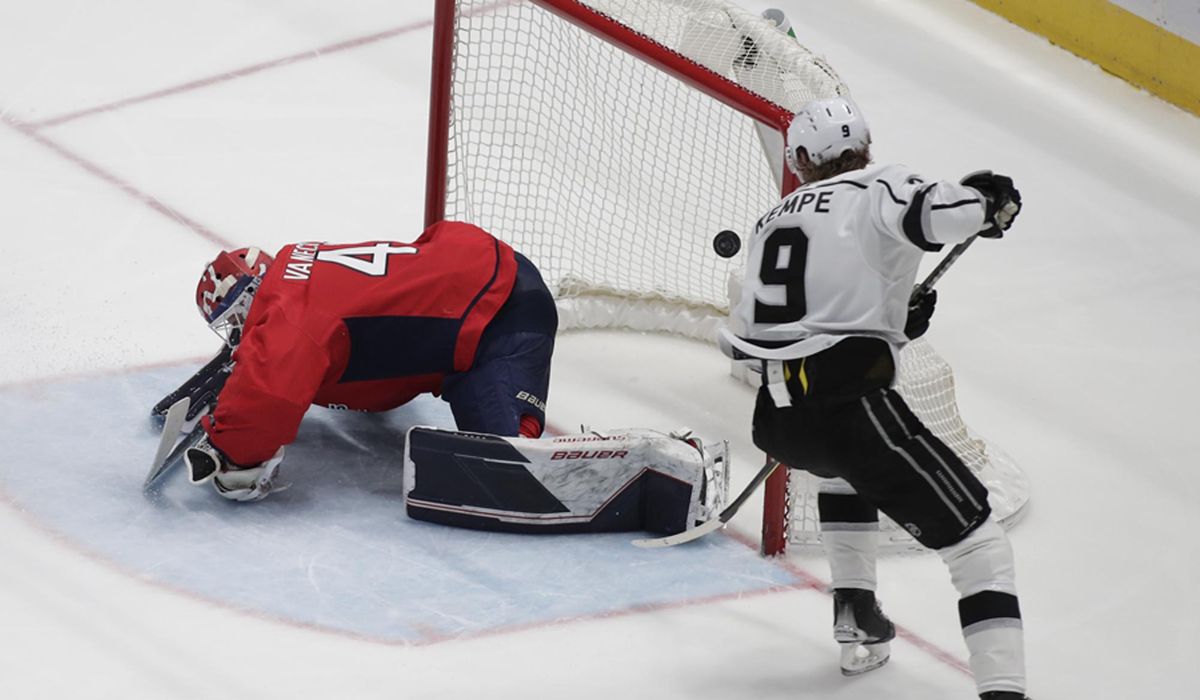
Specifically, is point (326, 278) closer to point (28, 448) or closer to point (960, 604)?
point (28, 448)

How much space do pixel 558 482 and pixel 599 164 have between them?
1.30 meters

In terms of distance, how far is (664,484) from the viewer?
12.1 feet

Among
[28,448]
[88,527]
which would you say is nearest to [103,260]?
[28,448]

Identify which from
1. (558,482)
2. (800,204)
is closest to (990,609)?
(800,204)

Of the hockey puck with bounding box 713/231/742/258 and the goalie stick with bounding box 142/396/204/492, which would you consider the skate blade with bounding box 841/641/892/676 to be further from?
the goalie stick with bounding box 142/396/204/492

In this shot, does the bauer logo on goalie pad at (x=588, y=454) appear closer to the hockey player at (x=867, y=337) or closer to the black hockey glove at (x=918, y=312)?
the hockey player at (x=867, y=337)

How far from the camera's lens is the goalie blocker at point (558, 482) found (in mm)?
3605

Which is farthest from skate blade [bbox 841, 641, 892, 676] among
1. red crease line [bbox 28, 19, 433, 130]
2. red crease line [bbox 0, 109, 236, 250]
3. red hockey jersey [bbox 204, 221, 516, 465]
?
red crease line [bbox 28, 19, 433, 130]

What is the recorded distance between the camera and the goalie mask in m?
3.74

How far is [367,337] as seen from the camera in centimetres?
372

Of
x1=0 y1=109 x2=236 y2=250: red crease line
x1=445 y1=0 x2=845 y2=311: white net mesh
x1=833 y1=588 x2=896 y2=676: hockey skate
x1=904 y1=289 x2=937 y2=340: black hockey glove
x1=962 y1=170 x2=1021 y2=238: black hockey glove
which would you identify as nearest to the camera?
x1=962 y1=170 x2=1021 y2=238: black hockey glove

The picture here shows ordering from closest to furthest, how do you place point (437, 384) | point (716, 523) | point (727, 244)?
point (716, 523)
point (437, 384)
point (727, 244)

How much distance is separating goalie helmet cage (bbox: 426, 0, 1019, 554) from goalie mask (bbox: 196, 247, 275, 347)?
25.8 inches

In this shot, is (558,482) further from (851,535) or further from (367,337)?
(851,535)
